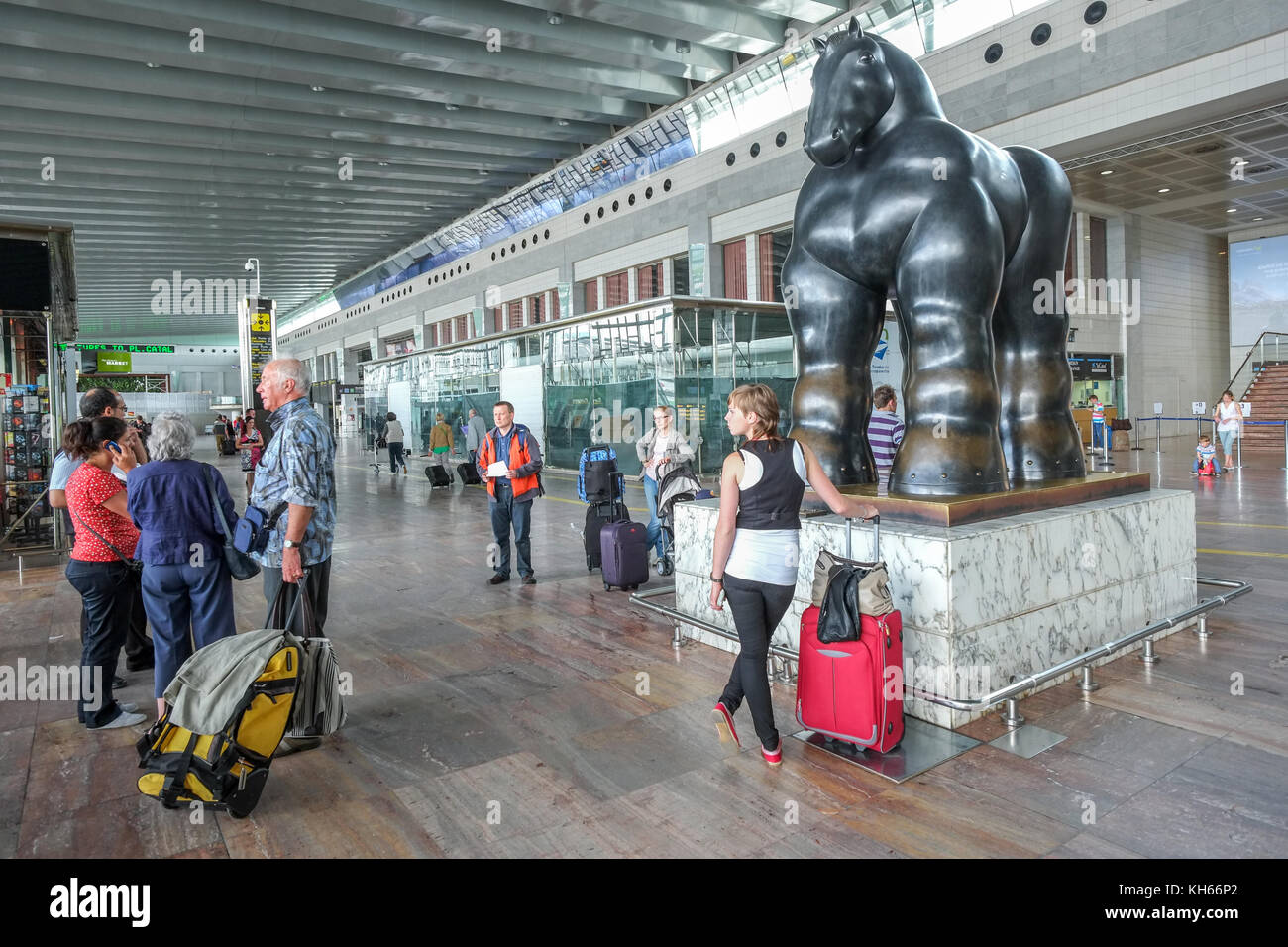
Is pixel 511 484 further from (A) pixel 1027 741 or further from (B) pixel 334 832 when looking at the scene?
(A) pixel 1027 741

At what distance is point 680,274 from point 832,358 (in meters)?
19.4

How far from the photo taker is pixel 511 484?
729 centimetres

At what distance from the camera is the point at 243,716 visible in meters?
3.13

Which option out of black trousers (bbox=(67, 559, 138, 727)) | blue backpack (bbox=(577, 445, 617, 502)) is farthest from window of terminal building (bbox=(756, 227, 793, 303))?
black trousers (bbox=(67, 559, 138, 727))

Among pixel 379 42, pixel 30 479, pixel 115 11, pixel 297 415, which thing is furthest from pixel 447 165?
pixel 297 415

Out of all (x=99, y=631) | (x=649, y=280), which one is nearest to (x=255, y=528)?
(x=99, y=631)

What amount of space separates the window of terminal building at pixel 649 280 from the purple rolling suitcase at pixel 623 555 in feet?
59.6

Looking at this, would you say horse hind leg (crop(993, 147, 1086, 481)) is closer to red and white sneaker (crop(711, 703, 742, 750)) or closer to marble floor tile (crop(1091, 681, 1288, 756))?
marble floor tile (crop(1091, 681, 1288, 756))

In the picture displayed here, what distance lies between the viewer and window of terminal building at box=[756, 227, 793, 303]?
20.1 m

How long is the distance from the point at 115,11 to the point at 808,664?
56.6ft

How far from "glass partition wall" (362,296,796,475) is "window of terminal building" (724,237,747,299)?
548 centimetres

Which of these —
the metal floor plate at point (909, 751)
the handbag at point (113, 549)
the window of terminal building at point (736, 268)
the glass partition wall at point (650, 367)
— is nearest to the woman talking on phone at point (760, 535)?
the metal floor plate at point (909, 751)
